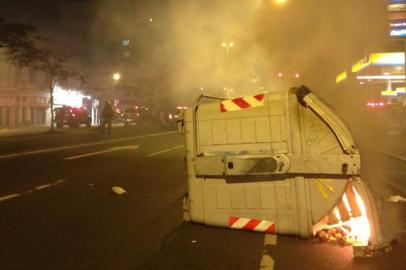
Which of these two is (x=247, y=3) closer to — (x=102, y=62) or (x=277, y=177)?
(x=277, y=177)

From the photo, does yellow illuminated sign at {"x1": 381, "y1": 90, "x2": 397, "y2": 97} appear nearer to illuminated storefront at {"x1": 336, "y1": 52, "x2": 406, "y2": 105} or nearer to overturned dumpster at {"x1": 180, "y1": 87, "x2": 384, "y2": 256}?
illuminated storefront at {"x1": 336, "y1": 52, "x2": 406, "y2": 105}

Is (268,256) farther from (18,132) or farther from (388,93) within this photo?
(388,93)

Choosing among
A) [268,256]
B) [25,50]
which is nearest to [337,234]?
[268,256]

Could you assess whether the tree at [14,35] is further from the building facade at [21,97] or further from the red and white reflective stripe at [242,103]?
the red and white reflective stripe at [242,103]

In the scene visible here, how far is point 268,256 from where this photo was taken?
290cm

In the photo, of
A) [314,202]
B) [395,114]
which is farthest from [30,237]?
[395,114]

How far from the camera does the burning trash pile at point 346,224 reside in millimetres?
3053

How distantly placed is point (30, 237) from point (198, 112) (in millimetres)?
1571

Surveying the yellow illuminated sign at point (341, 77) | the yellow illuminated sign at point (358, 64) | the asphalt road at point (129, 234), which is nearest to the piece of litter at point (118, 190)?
the asphalt road at point (129, 234)

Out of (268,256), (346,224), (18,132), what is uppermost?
(18,132)

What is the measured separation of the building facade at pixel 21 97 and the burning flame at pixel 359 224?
74.0ft

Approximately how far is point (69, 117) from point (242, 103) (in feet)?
65.2

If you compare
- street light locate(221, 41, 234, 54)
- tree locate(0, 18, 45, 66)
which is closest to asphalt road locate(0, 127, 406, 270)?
street light locate(221, 41, 234, 54)

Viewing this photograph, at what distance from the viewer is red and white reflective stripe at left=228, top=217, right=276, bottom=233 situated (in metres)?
3.21
